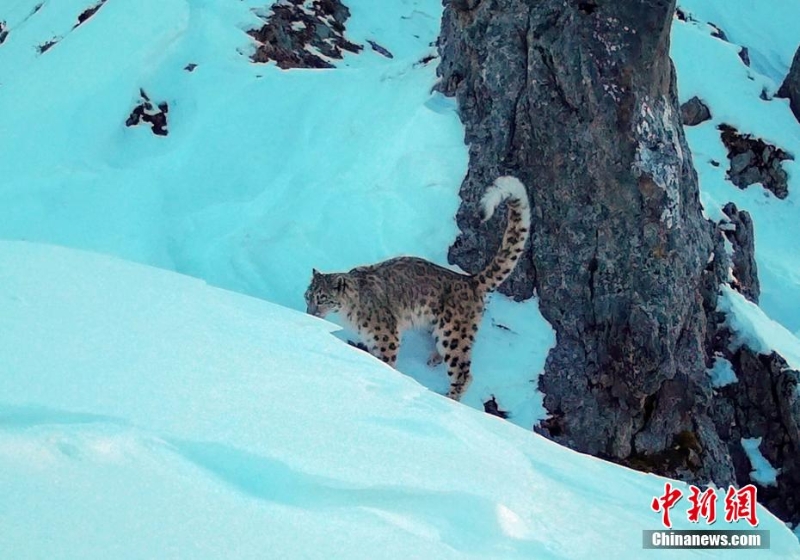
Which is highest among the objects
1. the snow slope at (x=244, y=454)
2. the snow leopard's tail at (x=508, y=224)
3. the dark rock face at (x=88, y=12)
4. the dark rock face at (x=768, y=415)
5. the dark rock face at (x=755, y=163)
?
the snow slope at (x=244, y=454)

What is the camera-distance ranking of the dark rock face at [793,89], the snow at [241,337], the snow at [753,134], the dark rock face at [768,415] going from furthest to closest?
the dark rock face at [793,89], the snow at [753,134], the dark rock face at [768,415], the snow at [241,337]

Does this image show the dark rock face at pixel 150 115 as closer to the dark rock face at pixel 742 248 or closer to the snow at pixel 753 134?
the snow at pixel 753 134

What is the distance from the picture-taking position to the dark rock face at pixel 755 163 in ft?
56.5

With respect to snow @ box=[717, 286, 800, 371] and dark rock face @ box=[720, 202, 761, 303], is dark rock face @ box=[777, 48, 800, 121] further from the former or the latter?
snow @ box=[717, 286, 800, 371]

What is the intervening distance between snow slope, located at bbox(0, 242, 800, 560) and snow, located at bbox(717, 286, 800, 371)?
5.74 meters

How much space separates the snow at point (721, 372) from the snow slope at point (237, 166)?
215 centimetres

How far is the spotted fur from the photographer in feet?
A: 27.0

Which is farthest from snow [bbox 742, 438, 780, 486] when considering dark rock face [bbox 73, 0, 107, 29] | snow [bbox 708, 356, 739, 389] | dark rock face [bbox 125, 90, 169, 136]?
dark rock face [bbox 73, 0, 107, 29]

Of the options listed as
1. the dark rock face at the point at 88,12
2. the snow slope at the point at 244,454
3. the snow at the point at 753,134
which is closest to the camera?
the snow slope at the point at 244,454

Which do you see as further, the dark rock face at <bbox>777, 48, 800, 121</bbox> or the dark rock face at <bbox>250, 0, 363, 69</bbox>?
the dark rock face at <bbox>777, 48, 800, 121</bbox>

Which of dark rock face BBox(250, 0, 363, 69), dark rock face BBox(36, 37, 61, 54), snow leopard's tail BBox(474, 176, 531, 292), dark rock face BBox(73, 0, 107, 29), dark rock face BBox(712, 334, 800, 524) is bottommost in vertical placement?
dark rock face BBox(36, 37, 61, 54)

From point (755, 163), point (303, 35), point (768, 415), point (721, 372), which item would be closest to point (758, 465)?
point (768, 415)

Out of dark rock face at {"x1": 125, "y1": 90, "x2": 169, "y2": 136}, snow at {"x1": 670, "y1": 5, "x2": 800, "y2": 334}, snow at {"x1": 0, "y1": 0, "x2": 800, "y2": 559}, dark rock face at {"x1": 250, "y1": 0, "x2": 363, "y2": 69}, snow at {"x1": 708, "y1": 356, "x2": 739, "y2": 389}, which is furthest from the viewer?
snow at {"x1": 670, "y1": 5, "x2": 800, "y2": 334}

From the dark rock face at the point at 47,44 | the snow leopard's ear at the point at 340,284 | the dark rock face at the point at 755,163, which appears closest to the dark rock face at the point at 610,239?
the snow leopard's ear at the point at 340,284
